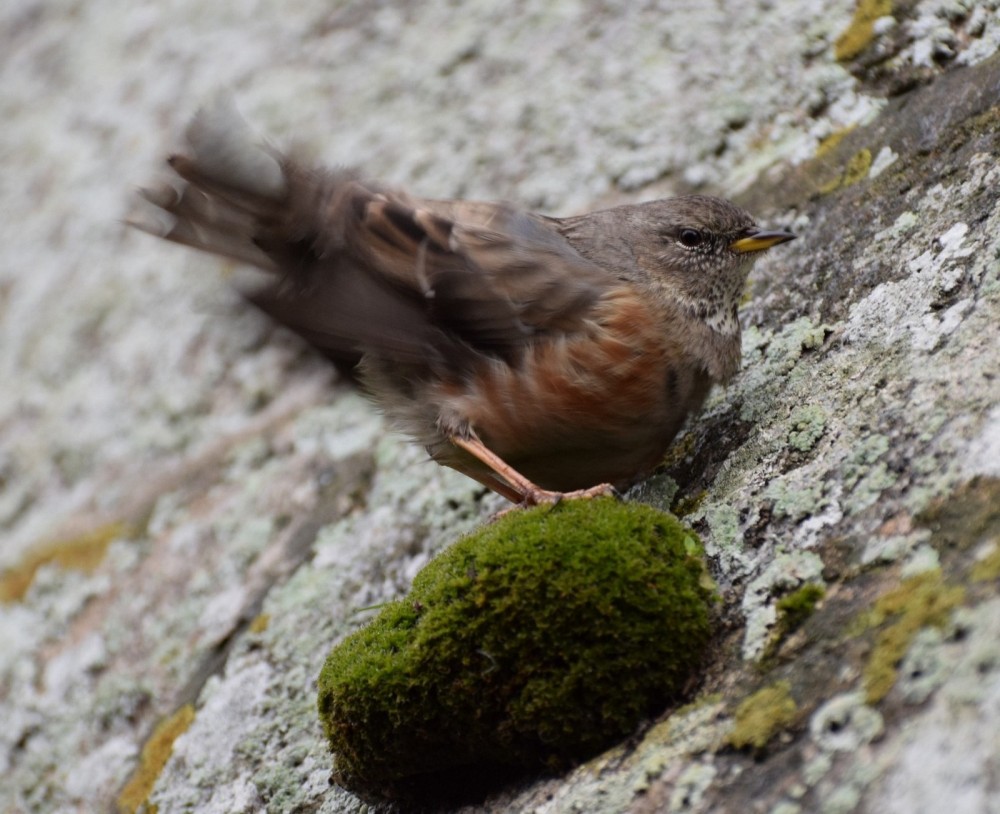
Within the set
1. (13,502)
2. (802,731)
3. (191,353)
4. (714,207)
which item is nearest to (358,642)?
(802,731)

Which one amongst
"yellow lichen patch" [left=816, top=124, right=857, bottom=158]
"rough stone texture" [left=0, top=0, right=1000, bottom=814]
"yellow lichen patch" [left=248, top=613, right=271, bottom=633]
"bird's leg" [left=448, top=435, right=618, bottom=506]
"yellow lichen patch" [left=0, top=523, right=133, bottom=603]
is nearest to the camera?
"rough stone texture" [left=0, top=0, right=1000, bottom=814]

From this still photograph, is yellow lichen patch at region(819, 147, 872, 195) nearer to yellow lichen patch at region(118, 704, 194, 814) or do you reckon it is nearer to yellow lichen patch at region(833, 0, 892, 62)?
yellow lichen patch at region(833, 0, 892, 62)

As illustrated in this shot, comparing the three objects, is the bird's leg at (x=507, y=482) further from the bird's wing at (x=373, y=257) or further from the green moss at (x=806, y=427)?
the green moss at (x=806, y=427)

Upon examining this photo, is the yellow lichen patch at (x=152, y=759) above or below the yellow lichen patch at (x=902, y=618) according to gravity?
below

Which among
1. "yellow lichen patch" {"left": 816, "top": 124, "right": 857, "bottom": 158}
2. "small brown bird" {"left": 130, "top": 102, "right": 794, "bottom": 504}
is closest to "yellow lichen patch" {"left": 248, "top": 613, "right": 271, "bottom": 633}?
"small brown bird" {"left": 130, "top": 102, "right": 794, "bottom": 504}

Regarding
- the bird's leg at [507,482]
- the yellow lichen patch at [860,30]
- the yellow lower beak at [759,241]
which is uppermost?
the yellow lichen patch at [860,30]

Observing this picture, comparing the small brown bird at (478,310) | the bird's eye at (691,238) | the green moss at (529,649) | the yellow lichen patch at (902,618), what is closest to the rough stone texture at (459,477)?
the yellow lichen patch at (902,618)
